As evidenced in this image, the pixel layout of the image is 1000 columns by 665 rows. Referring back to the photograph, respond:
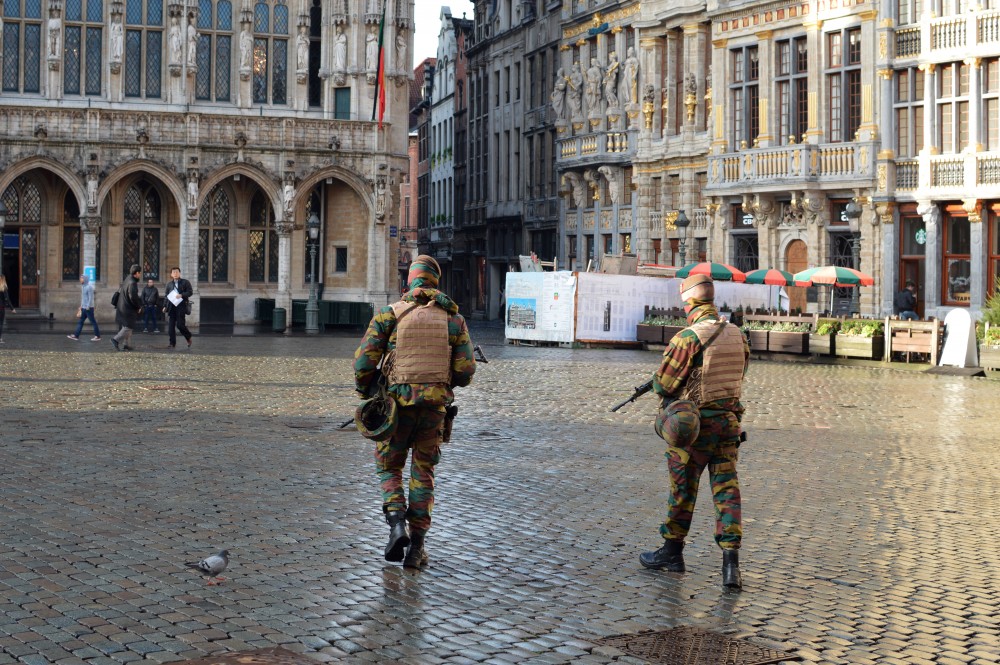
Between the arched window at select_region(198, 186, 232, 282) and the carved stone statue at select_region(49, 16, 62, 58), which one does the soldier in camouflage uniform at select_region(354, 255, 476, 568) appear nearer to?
the carved stone statue at select_region(49, 16, 62, 58)

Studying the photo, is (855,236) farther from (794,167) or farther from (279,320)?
(279,320)

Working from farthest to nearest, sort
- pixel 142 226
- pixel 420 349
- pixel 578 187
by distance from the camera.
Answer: pixel 578 187, pixel 142 226, pixel 420 349

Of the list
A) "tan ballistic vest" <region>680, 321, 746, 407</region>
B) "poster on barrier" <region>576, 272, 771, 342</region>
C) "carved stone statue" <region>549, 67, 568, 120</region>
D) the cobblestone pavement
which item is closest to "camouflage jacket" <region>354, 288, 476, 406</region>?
the cobblestone pavement

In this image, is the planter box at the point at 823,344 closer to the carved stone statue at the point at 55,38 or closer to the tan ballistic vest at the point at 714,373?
the tan ballistic vest at the point at 714,373

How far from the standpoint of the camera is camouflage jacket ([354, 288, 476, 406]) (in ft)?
29.3

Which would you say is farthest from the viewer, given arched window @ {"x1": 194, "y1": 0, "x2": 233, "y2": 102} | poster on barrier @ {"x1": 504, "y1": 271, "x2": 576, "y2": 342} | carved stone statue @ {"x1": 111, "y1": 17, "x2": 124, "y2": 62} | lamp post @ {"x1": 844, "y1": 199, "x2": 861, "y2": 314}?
arched window @ {"x1": 194, "y1": 0, "x2": 233, "y2": 102}

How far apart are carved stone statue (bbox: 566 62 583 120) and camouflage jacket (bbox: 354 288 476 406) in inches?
1850

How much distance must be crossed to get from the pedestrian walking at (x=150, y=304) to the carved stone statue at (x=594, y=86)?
19.1 m

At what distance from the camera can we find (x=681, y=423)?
28.2ft

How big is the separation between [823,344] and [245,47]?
23.5 meters

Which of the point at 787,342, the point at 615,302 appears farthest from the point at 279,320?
the point at 787,342

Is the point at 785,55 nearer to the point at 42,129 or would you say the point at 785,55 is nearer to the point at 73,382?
the point at 42,129

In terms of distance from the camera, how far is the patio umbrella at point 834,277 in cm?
3660

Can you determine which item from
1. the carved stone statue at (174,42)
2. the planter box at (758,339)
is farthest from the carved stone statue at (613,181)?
the planter box at (758,339)
